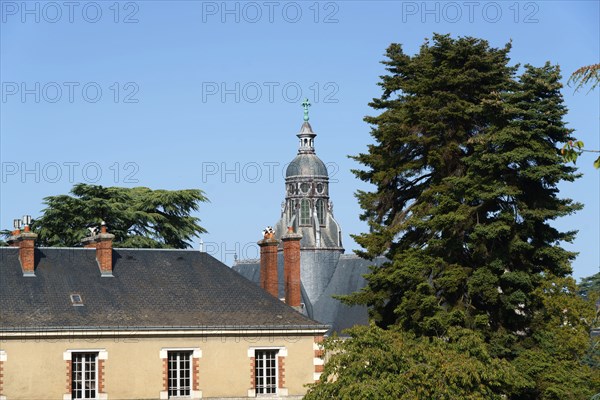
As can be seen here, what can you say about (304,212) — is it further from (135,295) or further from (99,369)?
(99,369)

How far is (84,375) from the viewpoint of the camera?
34.9 metres

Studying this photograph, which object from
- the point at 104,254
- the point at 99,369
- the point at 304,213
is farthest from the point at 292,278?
the point at 304,213

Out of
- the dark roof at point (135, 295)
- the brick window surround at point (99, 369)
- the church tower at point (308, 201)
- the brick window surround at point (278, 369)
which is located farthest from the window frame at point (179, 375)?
the church tower at point (308, 201)

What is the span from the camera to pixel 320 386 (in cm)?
3148

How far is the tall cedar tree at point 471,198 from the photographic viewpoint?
3512cm

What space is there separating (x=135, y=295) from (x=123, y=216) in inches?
677

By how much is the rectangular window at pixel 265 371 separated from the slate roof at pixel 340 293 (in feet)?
92.0

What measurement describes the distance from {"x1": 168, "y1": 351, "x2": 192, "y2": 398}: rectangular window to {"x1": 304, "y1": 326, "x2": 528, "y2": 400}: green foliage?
521cm

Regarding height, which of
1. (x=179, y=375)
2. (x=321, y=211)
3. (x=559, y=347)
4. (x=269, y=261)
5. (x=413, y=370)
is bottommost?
(x=179, y=375)

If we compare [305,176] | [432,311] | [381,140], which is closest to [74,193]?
[381,140]

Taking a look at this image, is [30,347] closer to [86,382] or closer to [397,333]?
[86,382]

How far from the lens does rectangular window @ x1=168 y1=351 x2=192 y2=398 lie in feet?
118

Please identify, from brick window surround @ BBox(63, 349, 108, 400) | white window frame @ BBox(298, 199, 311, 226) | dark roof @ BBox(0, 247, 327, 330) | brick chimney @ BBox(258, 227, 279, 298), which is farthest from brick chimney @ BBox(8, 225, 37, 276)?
white window frame @ BBox(298, 199, 311, 226)

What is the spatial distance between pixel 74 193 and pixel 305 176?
35.7 meters
